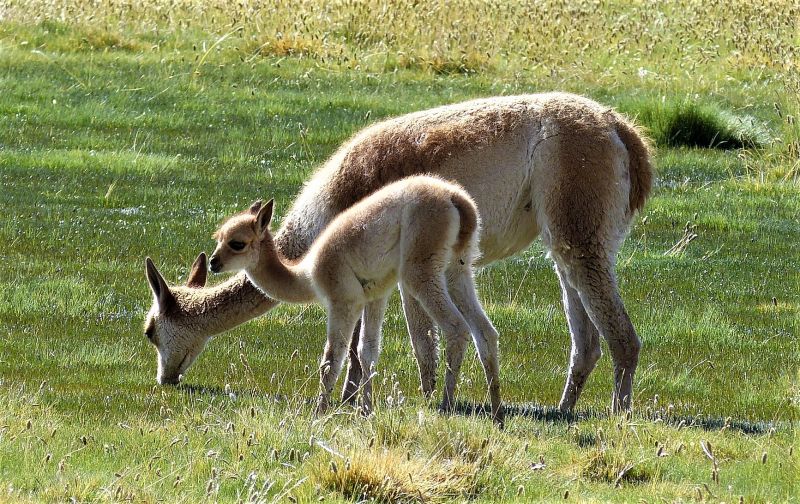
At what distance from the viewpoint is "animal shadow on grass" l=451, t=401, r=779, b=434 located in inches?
322

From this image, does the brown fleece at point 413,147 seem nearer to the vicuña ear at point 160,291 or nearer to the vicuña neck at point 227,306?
the vicuña neck at point 227,306

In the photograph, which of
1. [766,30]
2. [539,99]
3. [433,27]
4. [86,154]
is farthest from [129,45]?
[539,99]

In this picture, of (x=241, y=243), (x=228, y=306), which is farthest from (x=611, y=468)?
(x=228, y=306)

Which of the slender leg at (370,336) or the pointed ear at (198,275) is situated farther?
the pointed ear at (198,275)

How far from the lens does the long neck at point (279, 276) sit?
329 inches

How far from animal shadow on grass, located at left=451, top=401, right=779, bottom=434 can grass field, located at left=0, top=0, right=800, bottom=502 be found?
4 centimetres

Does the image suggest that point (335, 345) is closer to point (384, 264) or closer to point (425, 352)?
point (384, 264)

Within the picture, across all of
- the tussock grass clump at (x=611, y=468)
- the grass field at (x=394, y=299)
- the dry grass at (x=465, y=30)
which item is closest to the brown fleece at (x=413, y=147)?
the grass field at (x=394, y=299)

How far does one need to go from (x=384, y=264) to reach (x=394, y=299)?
4426 mm

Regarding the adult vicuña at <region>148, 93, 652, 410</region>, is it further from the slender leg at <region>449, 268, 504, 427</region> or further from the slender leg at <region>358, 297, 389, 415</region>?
the slender leg at <region>449, 268, 504, 427</region>

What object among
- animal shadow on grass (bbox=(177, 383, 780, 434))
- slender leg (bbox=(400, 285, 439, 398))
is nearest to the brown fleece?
slender leg (bbox=(400, 285, 439, 398))

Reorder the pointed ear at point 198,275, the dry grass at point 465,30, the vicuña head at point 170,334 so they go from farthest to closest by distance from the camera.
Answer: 1. the dry grass at point 465,30
2. the pointed ear at point 198,275
3. the vicuña head at point 170,334

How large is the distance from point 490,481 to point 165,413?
97.7 inches

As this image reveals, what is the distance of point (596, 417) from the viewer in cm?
825
